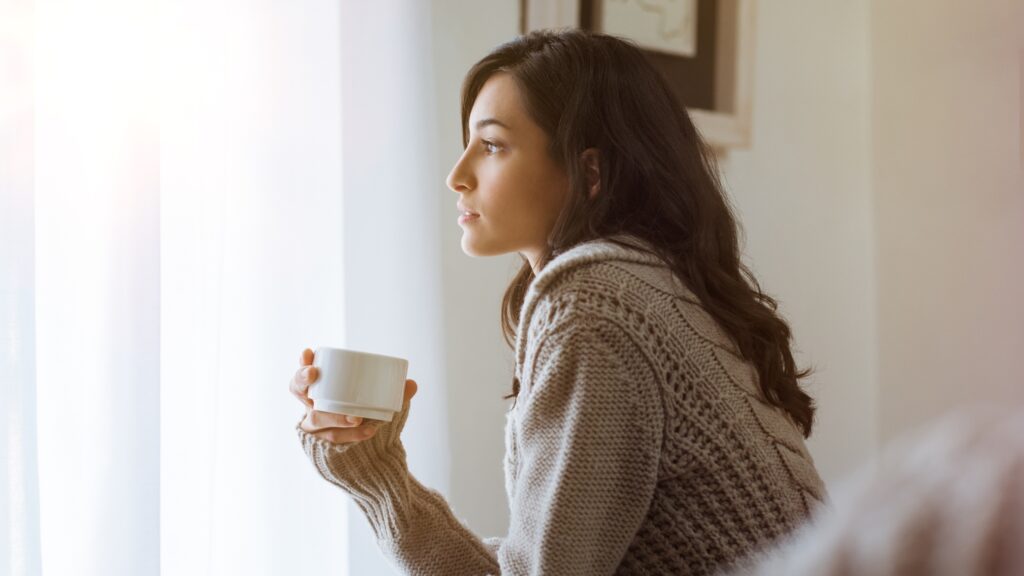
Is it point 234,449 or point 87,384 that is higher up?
point 87,384

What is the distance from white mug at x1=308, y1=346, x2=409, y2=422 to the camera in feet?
3.01

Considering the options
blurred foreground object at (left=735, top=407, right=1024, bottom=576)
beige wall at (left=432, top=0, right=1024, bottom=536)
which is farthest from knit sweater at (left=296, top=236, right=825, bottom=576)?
beige wall at (left=432, top=0, right=1024, bottom=536)

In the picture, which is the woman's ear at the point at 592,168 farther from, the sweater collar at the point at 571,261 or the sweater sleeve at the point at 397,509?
the sweater sleeve at the point at 397,509

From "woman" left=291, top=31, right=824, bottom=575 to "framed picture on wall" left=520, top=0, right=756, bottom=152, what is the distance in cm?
69

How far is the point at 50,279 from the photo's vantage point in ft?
3.29

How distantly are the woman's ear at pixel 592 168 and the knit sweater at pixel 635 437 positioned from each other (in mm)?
88

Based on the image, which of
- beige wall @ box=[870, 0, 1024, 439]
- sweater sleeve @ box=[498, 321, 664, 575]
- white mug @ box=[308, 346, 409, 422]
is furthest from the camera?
beige wall @ box=[870, 0, 1024, 439]

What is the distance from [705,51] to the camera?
188 centimetres

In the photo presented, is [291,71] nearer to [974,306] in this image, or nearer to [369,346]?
[369,346]

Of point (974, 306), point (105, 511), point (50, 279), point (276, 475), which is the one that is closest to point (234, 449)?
point (276, 475)

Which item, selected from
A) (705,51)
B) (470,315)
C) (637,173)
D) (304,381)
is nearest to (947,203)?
(705,51)

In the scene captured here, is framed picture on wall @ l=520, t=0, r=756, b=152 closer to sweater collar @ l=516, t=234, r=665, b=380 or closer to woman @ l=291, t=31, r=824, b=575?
woman @ l=291, t=31, r=824, b=575

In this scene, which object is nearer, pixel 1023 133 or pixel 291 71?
pixel 291 71

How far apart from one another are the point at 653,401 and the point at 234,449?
56 cm
